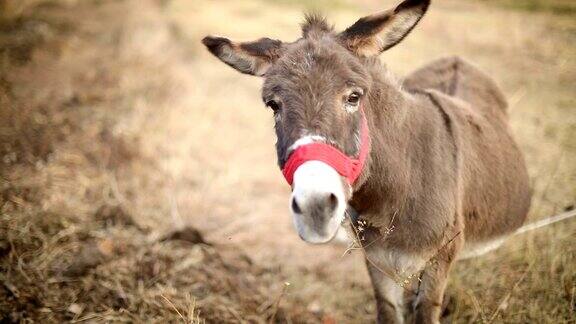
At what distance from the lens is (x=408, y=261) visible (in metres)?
2.51

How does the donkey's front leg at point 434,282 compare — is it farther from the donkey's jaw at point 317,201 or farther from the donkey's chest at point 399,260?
the donkey's jaw at point 317,201

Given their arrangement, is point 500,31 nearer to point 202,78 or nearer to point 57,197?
point 202,78

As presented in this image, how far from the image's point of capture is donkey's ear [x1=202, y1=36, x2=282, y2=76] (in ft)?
8.16

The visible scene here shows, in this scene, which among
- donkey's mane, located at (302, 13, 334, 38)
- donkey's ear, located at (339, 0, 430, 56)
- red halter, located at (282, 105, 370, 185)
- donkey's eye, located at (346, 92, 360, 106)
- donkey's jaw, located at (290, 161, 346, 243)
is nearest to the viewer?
donkey's jaw, located at (290, 161, 346, 243)

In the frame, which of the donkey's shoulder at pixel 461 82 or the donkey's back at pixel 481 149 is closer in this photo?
the donkey's back at pixel 481 149

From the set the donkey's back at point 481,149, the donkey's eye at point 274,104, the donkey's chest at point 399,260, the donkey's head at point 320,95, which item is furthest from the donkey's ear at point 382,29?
the donkey's chest at point 399,260

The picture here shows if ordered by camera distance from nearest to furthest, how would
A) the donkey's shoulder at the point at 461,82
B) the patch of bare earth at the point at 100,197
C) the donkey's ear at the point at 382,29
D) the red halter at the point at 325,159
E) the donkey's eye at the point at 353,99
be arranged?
the red halter at the point at 325,159 → the donkey's eye at the point at 353,99 → the donkey's ear at the point at 382,29 → the patch of bare earth at the point at 100,197 → the donkey's shoulder at the point at 461,82

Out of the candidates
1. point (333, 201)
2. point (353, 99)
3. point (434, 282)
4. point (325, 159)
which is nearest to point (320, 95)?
point (353, 99)

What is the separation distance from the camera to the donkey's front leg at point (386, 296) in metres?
2.80

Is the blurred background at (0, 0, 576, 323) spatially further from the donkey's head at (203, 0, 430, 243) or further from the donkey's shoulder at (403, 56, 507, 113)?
the donkey's head at (203, 0, 430, 243)

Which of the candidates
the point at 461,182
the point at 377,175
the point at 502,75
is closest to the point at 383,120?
the point at 377,175

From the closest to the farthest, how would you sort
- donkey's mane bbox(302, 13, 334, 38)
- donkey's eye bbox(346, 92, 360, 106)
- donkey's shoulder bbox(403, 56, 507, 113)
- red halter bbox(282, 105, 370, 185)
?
red halter bbox(282, 105, 370, 185) < donkey's eye bbox(346, 92, 360, 106) < donkey's mane bbox(302, 13, 334, 38) < donkey's shoulder bbox(403, 56, 507, 113)

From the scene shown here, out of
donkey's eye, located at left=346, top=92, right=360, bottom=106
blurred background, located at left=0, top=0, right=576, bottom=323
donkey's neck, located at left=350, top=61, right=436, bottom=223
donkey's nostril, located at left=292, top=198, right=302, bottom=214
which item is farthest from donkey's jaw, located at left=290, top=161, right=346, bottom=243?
blurred background, located at left=0, top=0, right=576, bottom=323

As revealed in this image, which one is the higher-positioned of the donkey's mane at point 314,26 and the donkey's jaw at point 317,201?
the donkey's mane at point 314,26
